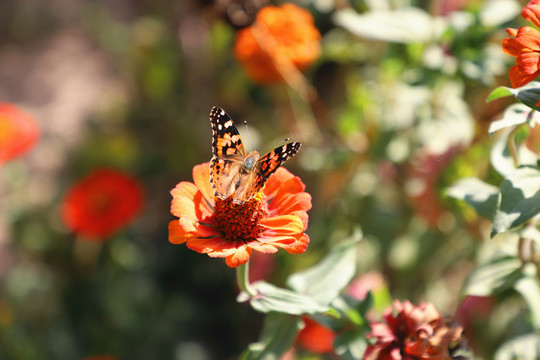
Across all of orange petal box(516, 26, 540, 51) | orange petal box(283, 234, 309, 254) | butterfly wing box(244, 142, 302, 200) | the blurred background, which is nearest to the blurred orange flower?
the blurred background

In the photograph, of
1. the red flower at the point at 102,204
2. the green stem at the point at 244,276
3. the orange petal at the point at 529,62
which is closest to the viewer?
the orange petal at the point at 529,62

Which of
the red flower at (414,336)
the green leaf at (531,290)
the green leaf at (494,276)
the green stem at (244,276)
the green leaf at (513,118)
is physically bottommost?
the green leaf at (531,290)

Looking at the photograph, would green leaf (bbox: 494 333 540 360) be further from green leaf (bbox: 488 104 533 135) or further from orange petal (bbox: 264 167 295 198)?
orange petal (bbox: 264 167 295 198)

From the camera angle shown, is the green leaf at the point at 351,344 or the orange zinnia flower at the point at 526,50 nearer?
the orange zinnia flower at the point at 526,50

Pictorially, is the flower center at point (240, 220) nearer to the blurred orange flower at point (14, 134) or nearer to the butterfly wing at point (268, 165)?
the butterfly wing at point (268, 165)

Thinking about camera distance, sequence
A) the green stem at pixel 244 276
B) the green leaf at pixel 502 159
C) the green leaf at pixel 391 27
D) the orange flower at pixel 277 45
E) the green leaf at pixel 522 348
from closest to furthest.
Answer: the green stem at pixel 244 276 → the green leaf at pixel 502 159 → the green leaf at pixel 522 348 → the green leaf at pixel 391 27 → the orange flower at pixel 277 45

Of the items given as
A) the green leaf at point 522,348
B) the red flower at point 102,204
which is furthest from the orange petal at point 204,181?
the red flower at point 102,204

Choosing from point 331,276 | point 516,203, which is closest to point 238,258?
point 331,276
